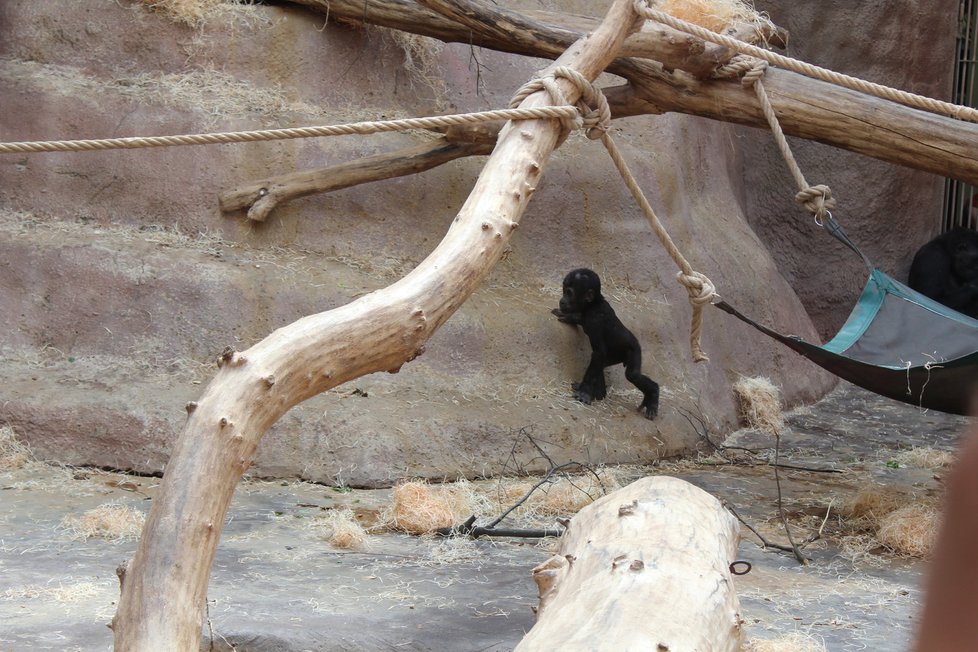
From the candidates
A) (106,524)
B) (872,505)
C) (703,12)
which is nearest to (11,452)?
(106,524)

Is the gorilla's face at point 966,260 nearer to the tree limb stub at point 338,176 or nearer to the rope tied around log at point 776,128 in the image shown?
the rope tied around log at point 776,128

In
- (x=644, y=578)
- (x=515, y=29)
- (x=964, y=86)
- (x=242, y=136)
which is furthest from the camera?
(x=964, y=86)

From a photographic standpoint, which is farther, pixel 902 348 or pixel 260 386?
pixel 902 348

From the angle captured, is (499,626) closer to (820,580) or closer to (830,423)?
(820,580)

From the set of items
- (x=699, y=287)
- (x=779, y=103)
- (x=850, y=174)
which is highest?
(x=850, y=174)

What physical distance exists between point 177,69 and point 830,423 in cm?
503

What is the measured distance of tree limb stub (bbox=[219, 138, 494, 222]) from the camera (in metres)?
5.98

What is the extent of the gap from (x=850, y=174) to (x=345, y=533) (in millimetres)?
6817

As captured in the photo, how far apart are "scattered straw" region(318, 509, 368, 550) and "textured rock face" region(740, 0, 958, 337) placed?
6194mm

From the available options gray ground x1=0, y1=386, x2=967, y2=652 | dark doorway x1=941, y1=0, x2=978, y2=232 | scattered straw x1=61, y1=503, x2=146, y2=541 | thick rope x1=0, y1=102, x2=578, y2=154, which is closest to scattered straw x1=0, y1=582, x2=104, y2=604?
gray ground x1=0, y1=386, x2=967, y2=652

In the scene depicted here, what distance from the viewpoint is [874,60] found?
9.21 meters

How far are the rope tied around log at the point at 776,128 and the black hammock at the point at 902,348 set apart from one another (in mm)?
126

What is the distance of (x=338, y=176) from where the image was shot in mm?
6027

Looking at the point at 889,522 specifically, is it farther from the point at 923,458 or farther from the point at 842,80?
the point at 842,80
